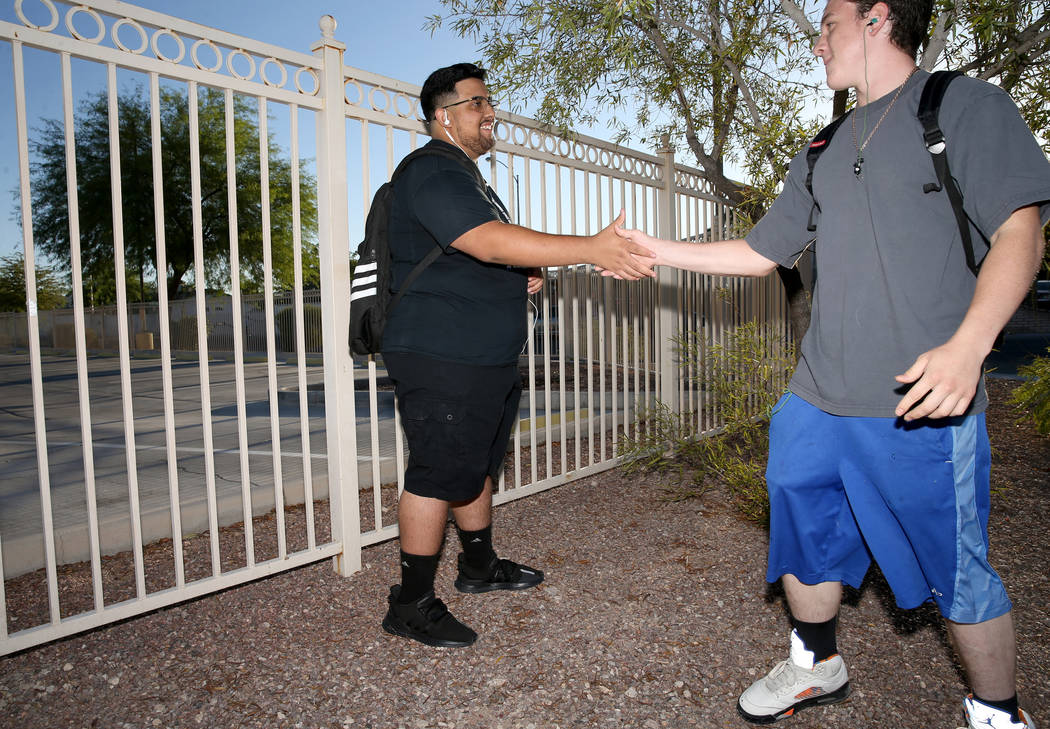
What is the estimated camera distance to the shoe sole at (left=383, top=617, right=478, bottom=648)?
2.56 m

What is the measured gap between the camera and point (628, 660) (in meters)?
2.46

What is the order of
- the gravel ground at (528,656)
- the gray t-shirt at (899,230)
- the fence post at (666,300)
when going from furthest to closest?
the fence post at (666,300), the gravel ground at (528,656), the gray t-shirt at (899,230)

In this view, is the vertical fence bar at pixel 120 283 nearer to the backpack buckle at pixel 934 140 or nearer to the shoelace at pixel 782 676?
the shoelace at pixel 782 676

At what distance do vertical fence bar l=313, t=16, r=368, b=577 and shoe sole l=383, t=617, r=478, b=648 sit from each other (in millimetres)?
679

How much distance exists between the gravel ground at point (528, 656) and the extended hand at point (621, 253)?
1.39m

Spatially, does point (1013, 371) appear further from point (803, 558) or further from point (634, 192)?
point (803, 558)

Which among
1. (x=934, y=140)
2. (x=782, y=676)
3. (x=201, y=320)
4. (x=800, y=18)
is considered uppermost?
(x=800, y=18)

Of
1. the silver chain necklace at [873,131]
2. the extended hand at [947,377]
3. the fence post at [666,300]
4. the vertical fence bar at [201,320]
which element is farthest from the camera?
the fence post at [666,300]

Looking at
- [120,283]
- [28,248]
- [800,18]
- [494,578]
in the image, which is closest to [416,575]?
[494,578]

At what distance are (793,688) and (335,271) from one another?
2.42 metres

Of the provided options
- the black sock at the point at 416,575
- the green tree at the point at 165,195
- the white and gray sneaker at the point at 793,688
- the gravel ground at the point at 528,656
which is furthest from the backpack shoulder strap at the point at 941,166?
the green tree at the point at 165,195

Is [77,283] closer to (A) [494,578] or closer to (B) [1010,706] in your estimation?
(A) [494,578]

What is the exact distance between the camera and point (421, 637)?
258 cm

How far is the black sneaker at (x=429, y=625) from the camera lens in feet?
8.45
